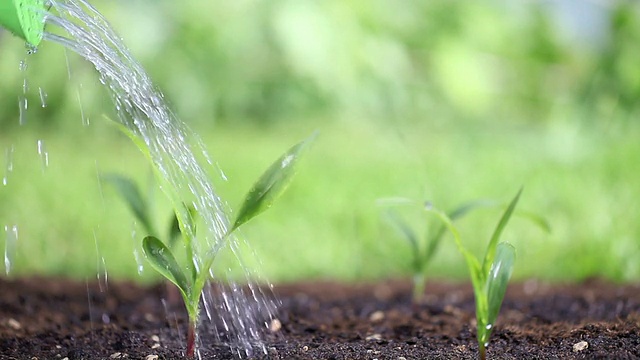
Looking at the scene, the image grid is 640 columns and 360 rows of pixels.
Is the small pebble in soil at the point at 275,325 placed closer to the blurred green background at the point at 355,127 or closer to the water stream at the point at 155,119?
the water stream at the point at 155,119

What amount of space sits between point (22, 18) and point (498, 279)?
101cm

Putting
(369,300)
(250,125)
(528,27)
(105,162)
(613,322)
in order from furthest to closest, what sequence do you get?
1. (528,27)
2. (250,125)
3. (105,162)
4. (369,300)
5. (613,322)

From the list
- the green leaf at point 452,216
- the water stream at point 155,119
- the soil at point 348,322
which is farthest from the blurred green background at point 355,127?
the water stream at point 155,119

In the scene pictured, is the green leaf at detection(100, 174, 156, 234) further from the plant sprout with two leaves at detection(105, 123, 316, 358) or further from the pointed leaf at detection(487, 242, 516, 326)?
the pointed leaf at detection(487, 242, 516, 326)

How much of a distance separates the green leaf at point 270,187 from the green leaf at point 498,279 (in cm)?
40

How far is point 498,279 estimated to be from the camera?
1.51 meters

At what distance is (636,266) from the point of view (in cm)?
273

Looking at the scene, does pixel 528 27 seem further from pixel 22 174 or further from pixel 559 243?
pixel 22 174

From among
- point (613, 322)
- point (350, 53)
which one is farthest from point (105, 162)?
point (613, 322)

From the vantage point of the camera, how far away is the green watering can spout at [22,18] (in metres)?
1.60

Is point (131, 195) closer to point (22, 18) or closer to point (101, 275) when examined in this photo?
point (22, 18)

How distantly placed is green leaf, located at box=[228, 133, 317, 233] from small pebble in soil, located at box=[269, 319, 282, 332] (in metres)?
0.41

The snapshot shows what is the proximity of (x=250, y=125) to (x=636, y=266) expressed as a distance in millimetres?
3067

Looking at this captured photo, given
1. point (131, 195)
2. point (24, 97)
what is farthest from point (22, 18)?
point (24, 97)
